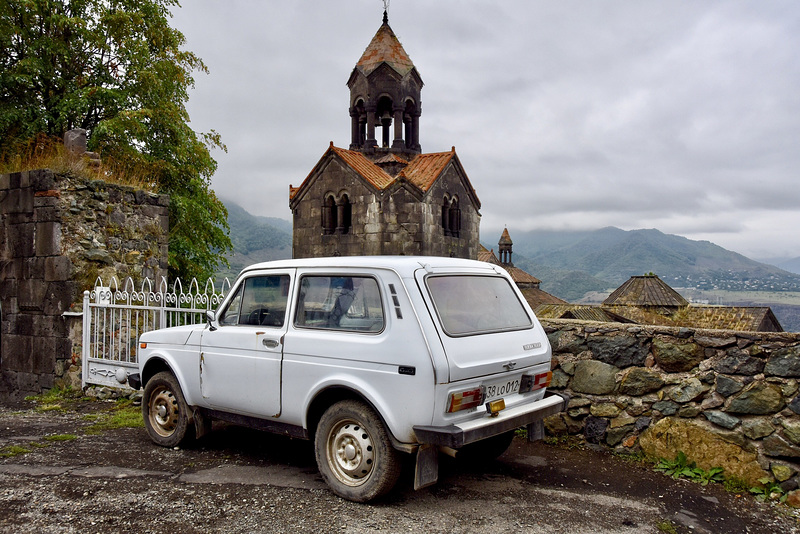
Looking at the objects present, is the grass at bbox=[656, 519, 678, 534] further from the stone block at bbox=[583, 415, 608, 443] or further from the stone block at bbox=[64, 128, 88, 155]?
the stone block at bbox=[64, 128, 88, 155]

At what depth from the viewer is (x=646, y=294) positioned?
38.8 meters

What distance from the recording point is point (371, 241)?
2859 cm

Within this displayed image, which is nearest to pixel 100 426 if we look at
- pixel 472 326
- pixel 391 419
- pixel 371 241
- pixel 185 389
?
pixel 185 389

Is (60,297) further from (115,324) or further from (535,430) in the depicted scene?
(535,430)

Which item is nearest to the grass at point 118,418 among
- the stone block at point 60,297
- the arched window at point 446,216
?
the stone block at point 60,297

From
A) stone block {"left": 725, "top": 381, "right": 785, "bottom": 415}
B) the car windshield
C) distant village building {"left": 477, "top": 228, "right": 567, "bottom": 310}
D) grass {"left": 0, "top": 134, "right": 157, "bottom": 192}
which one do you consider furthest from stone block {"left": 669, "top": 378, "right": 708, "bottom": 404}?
distant village building {"left": 477, "top": 228, "right": 567, "bottom": 310}

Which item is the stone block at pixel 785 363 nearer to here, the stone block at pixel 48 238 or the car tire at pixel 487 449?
the car tire at pixel 487 449

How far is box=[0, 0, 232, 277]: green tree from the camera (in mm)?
20047

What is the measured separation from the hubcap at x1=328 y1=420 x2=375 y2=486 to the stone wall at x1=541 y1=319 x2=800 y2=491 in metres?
2.63

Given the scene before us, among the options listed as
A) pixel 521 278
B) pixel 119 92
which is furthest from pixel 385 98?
pixel 521 278

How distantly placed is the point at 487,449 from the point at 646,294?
121 ft

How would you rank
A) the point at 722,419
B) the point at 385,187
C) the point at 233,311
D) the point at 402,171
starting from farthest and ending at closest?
the point at 402,171 < the point at 385,187 < the point at 233,311 < the point at 722,419

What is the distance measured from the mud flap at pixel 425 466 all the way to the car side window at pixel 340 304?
36.2 inches

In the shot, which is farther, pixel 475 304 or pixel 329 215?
pixel 329 215
